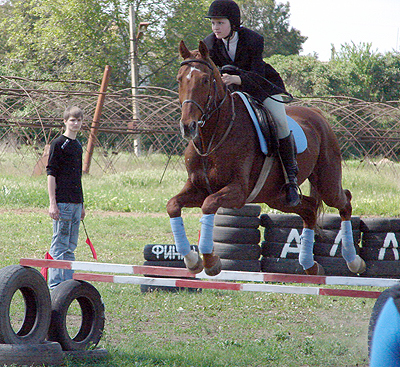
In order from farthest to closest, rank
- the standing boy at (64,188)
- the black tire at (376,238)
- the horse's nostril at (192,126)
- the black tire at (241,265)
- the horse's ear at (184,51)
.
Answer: the black tire at (376,238) < the black tire at (241,265) < the standing boy at (64,188) < the horse's ear at (184,51) < the horse's nostril at (192,126)

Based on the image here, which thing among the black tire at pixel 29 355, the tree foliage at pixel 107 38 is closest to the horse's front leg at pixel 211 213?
the black tire at pixel 29 355

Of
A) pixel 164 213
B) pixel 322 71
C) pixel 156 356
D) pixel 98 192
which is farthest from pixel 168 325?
pixel 322 71

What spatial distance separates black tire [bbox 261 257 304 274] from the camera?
27.2 feet

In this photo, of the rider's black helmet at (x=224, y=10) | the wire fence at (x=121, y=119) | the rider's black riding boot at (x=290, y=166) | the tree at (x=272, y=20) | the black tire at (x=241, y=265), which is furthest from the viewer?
the tree at (x=272, y=20)

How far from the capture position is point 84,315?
541 cm

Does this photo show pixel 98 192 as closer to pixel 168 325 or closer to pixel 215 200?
pixel 168 325

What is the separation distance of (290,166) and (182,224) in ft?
4.14

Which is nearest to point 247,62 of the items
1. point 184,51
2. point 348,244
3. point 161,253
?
point 184,51

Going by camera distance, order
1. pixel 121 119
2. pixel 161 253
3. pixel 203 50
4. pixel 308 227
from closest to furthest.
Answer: pixel 203 50, pixel 308 227, pixel 161 253, pixel 121 119

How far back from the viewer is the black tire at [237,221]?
27.5ft

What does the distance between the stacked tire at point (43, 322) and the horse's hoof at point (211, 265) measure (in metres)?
1.31

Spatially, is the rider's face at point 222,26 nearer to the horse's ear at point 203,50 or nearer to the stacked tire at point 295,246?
the horse's ear at point 203,50

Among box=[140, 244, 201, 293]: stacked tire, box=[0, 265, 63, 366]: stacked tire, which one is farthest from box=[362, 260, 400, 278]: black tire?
box=[0, 265, 63, 366]: stacked tire

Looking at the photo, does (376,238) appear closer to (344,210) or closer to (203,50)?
(344,210)
